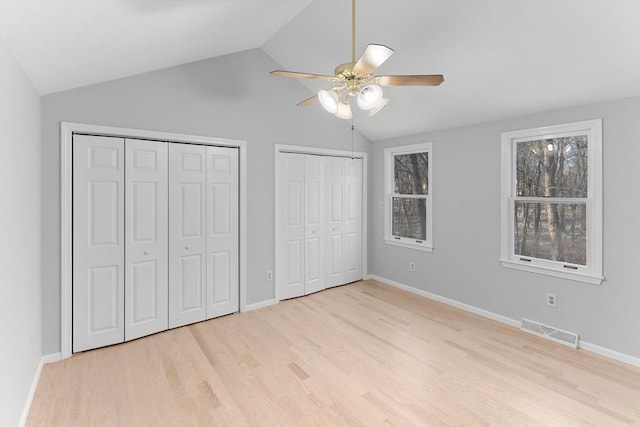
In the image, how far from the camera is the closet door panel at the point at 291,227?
422 centimetres

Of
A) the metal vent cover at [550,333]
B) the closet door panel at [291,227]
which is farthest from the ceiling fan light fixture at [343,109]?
the metal vent cover at [550,333]

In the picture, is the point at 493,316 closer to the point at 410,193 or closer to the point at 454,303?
the point at 454,303

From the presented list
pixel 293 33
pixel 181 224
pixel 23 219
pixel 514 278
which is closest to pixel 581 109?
pixel 514 278

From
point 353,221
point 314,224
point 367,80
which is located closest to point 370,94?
point 367,80

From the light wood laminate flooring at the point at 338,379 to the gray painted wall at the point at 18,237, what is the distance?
377 mm

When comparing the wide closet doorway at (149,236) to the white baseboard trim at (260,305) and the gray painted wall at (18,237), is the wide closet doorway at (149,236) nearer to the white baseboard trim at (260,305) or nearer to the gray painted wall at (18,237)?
the white baseboard trim at (260,305)

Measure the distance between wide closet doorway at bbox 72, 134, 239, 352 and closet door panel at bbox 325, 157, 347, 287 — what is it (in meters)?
1.47

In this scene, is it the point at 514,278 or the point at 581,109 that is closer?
the point at 581,109

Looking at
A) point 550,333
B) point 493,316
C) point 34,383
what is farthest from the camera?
point 493,316

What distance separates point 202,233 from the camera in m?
3.54

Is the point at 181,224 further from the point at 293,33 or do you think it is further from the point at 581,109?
the point at 581,109

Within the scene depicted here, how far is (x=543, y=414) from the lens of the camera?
209cm

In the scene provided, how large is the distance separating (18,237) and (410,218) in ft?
14.0

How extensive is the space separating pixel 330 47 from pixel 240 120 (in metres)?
1.32
